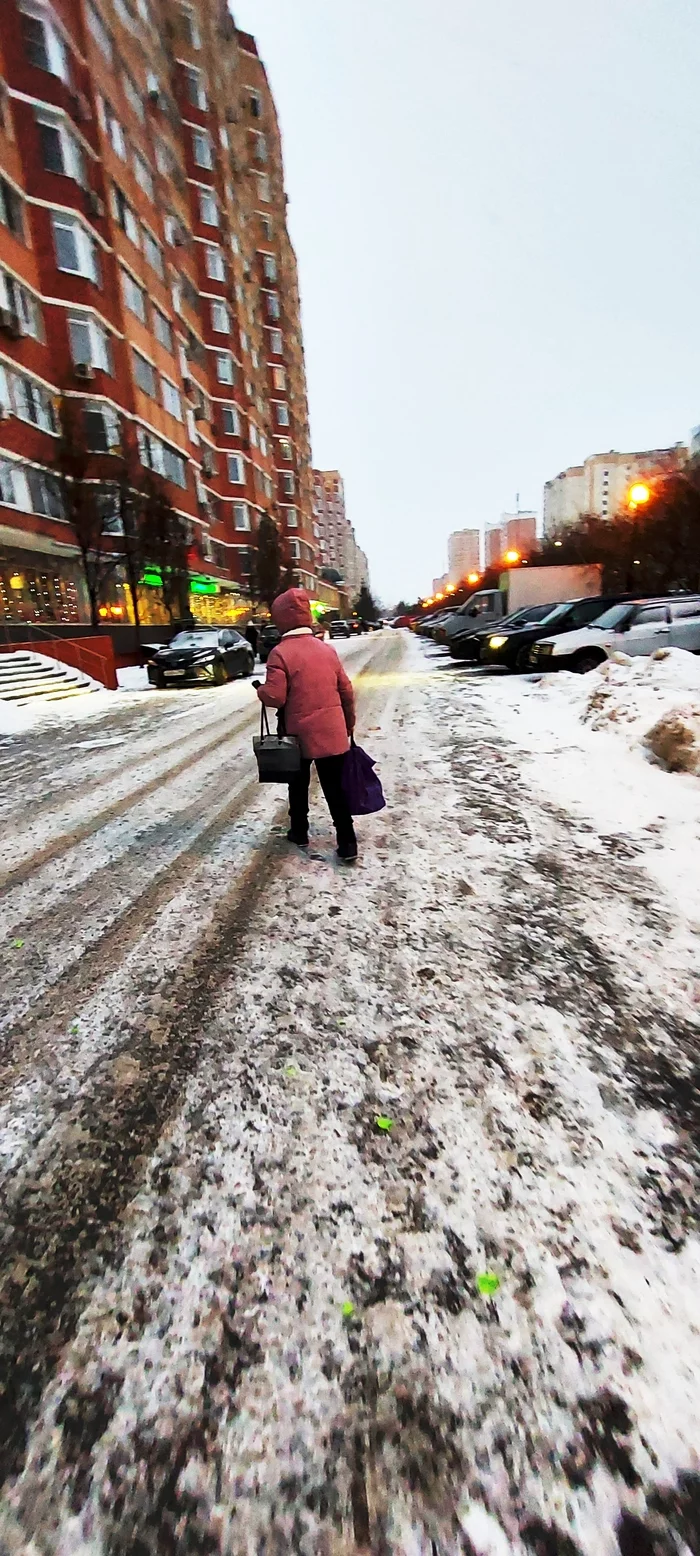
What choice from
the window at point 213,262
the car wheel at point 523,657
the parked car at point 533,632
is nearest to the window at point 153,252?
the window at point 213,262

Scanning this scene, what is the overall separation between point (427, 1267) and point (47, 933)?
8.37 feet

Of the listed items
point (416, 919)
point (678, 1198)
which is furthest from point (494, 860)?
point (678, 1198)

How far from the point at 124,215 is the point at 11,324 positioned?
1292 cm

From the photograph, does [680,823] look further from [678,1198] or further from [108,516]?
[108,516]

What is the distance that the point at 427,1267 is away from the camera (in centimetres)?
154

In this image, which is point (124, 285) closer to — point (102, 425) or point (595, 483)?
point (102, 425)

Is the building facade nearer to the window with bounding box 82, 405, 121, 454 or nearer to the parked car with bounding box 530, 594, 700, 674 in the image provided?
the window with bounding box 82, 405, 121, 454

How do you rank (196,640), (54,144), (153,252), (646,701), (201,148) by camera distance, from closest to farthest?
(646,701) < (196,640) < (54,144) < (153,252) < (201,148)

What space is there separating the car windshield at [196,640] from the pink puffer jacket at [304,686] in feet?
42.2

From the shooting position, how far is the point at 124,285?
27656mm

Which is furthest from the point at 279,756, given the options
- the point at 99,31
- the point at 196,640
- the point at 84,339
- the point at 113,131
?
the point at 99,31

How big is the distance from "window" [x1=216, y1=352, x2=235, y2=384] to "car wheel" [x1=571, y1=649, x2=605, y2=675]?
4465 cm

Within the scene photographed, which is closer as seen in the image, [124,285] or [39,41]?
[39,41]

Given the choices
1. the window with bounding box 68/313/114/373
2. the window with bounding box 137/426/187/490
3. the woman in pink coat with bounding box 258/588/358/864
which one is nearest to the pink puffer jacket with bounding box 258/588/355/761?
the woman in pink coat with bounding box 258/588/358/864
